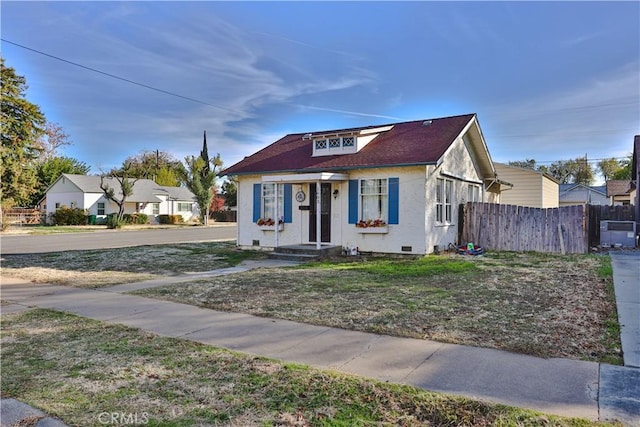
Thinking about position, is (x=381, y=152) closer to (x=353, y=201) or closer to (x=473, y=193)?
(x=353, y=201)

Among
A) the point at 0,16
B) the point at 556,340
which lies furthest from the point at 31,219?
the point at 556,340

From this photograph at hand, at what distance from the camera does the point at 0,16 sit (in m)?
11.3

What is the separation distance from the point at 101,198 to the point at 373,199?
35.7 metres

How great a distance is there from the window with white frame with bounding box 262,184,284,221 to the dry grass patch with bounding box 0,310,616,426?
1010 cm

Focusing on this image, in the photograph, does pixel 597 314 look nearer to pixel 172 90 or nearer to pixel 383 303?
pixel 383 303

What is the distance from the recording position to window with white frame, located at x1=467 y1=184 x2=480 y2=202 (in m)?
16.7

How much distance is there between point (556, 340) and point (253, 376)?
3435 mm

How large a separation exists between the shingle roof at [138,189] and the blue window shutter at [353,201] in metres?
33.8

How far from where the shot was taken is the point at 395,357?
4184 millimetres

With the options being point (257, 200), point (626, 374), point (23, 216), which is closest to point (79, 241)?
point (257, 200)

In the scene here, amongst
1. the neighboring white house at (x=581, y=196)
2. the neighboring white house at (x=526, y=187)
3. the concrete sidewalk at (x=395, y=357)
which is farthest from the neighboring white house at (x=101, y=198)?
the neighboring white house at (x=581, y=196)

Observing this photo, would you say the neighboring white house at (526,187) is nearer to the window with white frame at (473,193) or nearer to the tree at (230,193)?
the window with white frame at (473,193)

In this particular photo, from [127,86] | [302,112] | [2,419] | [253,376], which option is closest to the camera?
[2,419]

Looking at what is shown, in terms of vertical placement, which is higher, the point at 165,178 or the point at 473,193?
the point at 165,178
